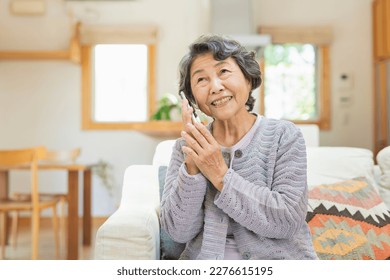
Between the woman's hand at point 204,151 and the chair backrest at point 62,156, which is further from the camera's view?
the chair backrest at point 62,156

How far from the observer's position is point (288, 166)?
0.83 metres

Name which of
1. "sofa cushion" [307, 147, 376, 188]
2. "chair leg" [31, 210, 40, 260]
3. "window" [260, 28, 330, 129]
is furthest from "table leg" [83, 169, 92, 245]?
"sofa cushion" [307, 147, 376, 188]

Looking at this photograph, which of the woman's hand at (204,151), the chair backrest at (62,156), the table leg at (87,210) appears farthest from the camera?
the chair backrest at (62,156)

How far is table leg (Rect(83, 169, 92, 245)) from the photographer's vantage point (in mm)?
2639

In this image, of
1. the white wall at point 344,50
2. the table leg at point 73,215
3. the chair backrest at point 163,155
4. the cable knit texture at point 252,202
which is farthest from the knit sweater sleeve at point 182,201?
the white wall at point 344,50

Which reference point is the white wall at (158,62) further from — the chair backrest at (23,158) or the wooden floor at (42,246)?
the chair backrest at (23,158)

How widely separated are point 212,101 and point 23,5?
10.4 ft

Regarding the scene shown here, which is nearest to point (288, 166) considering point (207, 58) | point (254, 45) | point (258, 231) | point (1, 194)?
point (258, 231)

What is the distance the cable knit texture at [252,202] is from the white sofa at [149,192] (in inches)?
2.0

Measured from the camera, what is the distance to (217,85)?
82 cm

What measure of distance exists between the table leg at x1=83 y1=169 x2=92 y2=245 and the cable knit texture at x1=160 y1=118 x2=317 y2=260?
6.01 ft

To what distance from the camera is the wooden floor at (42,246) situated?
2.32 metres

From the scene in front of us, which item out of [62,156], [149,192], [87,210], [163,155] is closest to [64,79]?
[62,156]

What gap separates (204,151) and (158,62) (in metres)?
3.07
